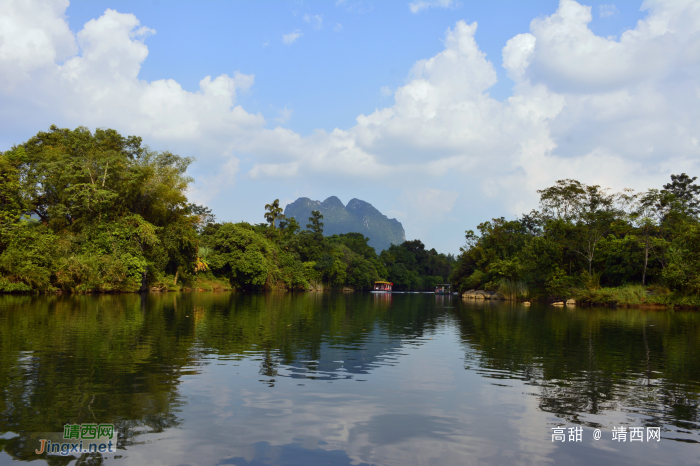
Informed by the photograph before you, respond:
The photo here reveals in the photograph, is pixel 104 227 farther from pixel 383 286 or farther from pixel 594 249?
pixel 383 286

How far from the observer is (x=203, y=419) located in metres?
6.81

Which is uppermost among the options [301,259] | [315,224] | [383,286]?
[315,224]

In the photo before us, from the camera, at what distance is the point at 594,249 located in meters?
47.9

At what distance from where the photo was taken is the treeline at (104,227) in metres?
36.1

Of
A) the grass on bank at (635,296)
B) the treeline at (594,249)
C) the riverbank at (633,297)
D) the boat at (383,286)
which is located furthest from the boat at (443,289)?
the grass on bank at (635,296)

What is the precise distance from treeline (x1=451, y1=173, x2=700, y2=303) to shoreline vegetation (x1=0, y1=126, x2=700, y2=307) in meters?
0.13

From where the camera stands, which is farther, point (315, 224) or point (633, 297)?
point (315, 224)

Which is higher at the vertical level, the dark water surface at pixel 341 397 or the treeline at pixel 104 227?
the treeline at pixel 104 227

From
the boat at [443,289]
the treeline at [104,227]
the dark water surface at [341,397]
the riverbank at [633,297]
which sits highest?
the treeline at [104,227]

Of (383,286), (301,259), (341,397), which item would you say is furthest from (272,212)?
(341,397)

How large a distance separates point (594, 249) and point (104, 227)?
48.8 metres

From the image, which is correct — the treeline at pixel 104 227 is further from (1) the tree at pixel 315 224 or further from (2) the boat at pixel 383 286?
(2) the boat at pixel 383 286

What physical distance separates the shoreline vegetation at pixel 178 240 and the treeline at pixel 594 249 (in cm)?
13

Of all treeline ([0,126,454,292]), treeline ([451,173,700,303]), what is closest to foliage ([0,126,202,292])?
treeline ([0,126,454,292])
